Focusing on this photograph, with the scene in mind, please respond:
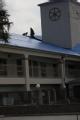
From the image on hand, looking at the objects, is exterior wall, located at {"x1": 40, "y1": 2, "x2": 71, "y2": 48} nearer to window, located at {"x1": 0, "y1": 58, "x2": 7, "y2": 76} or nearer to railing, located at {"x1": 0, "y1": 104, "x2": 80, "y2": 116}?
window, located at {"x1": 0, "y1": 58, "x2": 7, "y2": 76}

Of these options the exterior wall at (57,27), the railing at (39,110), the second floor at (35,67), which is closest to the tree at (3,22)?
the railing at (39,110)

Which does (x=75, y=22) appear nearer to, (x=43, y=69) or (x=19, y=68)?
(x=43, y=69)

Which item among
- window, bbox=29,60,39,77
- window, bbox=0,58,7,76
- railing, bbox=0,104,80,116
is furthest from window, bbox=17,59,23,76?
railing, bbox=0,104,80,116

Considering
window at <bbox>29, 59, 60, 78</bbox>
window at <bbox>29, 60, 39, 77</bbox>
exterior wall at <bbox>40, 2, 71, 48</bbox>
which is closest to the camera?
window at <bbox>29, 60, 39, 77</bbox>

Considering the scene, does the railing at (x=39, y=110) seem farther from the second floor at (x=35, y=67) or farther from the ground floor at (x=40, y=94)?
the second floor at (x=35, y=67)

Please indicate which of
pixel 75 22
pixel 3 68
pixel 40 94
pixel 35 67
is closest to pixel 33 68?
pixel 35 67

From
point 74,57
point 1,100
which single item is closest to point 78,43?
point 74,57

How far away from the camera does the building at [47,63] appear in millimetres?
43875

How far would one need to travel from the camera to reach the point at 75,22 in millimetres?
61375

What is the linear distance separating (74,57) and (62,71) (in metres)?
3.33

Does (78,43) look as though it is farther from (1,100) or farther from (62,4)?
(1,100)

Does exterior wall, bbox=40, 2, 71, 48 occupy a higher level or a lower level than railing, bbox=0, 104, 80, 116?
higher

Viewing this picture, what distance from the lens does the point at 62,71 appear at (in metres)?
51.4

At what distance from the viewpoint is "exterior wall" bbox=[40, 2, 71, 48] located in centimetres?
6003
